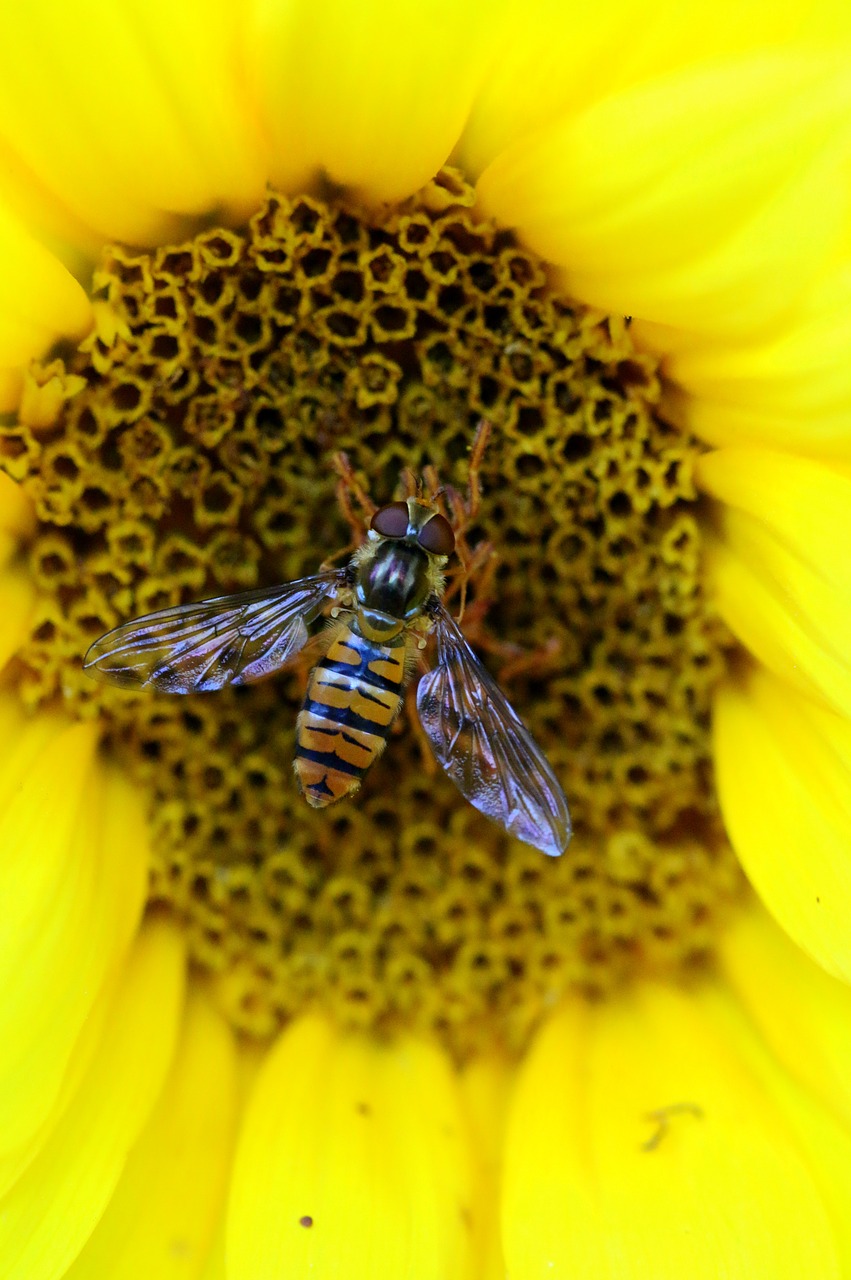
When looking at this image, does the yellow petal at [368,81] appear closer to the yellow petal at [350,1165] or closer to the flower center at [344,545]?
the flower center at [344,545]

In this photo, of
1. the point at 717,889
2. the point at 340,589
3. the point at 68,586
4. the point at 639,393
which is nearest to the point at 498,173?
the point at 639,393

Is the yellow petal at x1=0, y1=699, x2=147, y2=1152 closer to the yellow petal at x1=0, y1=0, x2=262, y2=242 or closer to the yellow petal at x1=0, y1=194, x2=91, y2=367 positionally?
the yellow petal at x1=0, y1=194, x2=91, y2=367

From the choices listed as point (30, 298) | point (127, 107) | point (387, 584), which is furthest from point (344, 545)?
point (127, 107)

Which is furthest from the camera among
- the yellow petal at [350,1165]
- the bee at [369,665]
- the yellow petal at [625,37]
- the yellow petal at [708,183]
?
the yellow petal at [350,1165]

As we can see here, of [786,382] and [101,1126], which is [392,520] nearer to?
[786,382]

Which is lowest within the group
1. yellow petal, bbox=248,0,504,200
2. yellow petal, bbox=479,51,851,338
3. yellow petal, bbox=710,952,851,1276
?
yellow petal, bbox=710,952,851,1276

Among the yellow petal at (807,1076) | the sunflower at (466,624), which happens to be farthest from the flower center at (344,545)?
the yellow petal at (807,1076)

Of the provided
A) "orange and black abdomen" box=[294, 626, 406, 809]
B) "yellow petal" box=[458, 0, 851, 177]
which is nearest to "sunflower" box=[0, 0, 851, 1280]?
"yellow petal" box=[458, 0, 851, 177]
